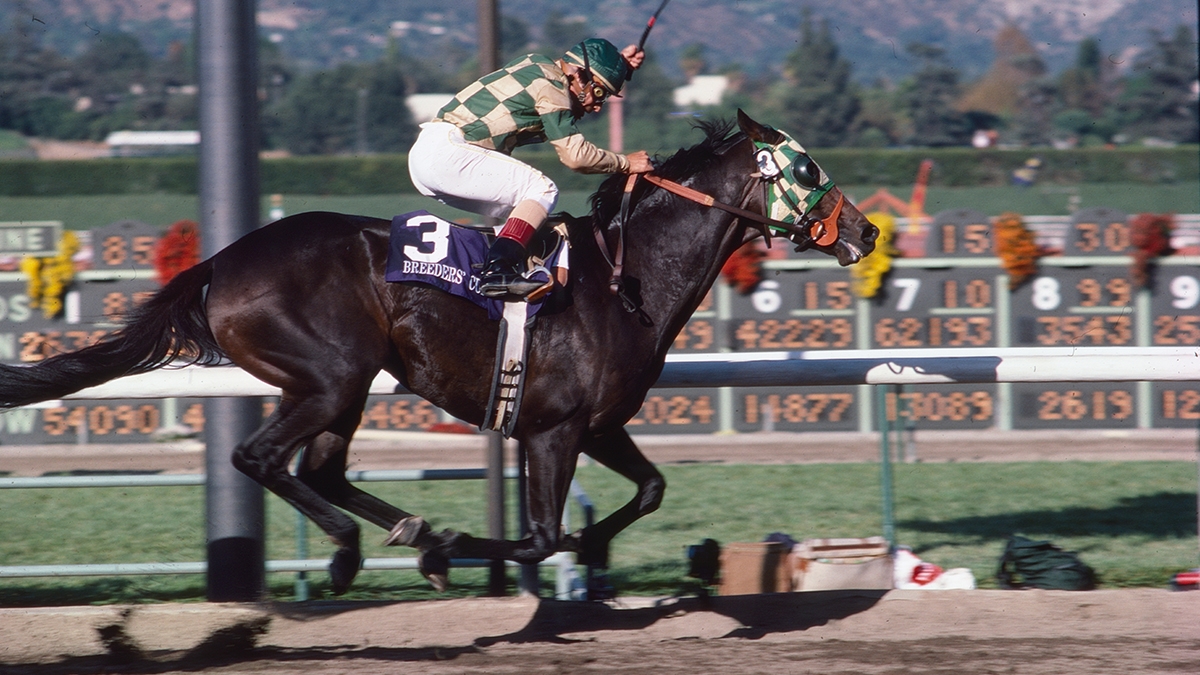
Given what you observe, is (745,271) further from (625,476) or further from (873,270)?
(625,476)

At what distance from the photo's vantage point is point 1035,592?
4.07 m

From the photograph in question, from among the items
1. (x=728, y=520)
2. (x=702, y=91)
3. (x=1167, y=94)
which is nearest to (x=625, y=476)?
(x=728, y=520)

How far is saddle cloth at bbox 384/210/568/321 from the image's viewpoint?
3705 mm

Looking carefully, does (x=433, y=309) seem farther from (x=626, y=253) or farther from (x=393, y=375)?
(x=626, y=253)

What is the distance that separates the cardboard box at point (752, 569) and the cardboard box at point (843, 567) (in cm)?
6

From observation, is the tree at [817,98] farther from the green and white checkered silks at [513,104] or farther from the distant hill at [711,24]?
the green and white checkered silks at [513,104]

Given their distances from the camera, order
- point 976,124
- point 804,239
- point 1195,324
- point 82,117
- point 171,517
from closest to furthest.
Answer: point 804,239
point 171,517
point 1195,324
point 82,117
point 976,124

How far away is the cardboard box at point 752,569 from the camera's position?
14.5ft

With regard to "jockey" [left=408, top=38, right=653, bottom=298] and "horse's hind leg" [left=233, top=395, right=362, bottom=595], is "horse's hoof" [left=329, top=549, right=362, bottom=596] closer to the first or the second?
"horse's hind leg" [left=233, top=395, right=362, bottom=595]

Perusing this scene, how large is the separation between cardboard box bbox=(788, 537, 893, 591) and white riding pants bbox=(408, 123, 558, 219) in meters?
1.63

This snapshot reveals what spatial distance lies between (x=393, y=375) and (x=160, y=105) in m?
61.6

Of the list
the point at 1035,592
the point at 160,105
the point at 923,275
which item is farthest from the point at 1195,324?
the point at 160,105

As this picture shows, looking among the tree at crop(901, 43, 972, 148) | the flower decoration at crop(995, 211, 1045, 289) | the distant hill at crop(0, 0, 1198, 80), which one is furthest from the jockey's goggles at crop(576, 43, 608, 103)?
the distant hill at crop(0, 0, 1198, 80)

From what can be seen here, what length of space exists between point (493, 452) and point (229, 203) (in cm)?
122
